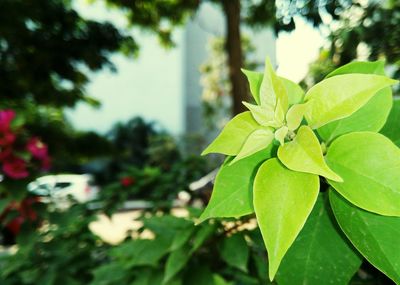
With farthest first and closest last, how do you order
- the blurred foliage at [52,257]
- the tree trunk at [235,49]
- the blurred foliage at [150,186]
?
1. the tree trunk at [235,49]
2. the blurred foliage at [150,186]
3. the blurred foliage at [52,257]

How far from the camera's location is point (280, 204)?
192mm

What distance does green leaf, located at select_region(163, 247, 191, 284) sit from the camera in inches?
21.1

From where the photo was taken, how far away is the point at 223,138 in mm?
220

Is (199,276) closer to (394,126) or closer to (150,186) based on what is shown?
(394,126)

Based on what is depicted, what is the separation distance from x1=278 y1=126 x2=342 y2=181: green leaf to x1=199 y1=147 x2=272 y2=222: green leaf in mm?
24

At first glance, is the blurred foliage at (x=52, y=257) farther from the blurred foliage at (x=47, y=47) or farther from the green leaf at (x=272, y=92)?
the blurred foliage at (x=47, y=47)

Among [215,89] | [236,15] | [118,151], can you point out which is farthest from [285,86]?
[215,89]

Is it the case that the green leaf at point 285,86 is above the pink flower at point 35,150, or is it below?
above

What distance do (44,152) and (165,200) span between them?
0.40m

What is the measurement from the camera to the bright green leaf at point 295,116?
0.20 metres

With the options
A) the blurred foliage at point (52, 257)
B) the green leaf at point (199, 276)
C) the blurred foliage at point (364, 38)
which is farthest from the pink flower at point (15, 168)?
the blurred foliage at point (364, 38)

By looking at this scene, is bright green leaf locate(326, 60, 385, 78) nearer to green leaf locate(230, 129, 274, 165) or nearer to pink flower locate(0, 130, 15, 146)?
green leaf locate(230, 129, 274, 165)

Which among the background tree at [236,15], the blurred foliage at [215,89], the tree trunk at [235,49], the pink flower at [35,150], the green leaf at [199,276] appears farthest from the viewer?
the blurred foliage at [215,89]

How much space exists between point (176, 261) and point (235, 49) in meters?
1.44
